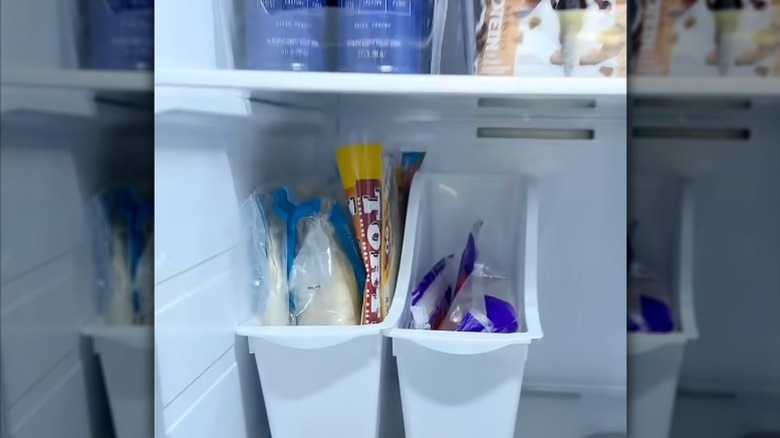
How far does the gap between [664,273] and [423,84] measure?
11.8 inches

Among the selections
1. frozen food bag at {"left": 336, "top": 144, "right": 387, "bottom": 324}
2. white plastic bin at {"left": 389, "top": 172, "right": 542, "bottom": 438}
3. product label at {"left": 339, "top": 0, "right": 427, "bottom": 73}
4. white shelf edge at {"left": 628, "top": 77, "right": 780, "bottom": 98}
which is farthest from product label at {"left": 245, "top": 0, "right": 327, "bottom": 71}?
white shelf edge at {"left": 628, "top": 77, "right": 780, "bottom": 98}

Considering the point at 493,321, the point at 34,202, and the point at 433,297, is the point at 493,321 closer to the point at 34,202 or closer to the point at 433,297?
the point at 433,297

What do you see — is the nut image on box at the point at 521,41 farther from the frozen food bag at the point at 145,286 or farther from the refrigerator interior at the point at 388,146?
the frozen food bag at the point at 145,286

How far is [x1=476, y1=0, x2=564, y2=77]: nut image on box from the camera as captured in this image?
0.75 m

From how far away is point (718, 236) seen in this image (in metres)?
0.50

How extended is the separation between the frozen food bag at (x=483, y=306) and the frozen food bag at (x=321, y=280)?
0.12m

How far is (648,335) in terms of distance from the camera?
0.55 m

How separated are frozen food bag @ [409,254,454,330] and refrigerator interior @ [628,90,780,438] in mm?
352

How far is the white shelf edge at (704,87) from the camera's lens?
0.46m

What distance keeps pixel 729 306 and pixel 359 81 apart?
0.39 meters

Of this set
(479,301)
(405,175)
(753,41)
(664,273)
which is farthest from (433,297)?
(753,41)

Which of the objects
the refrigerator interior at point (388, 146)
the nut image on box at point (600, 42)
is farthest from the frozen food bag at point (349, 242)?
the nut image on box at point (600, 42)

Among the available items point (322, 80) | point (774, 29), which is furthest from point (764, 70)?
point (322, 80)

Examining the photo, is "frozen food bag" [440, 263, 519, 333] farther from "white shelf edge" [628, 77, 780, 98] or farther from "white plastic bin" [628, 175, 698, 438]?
"white shelf edge" [628, 77, 780, 98]
